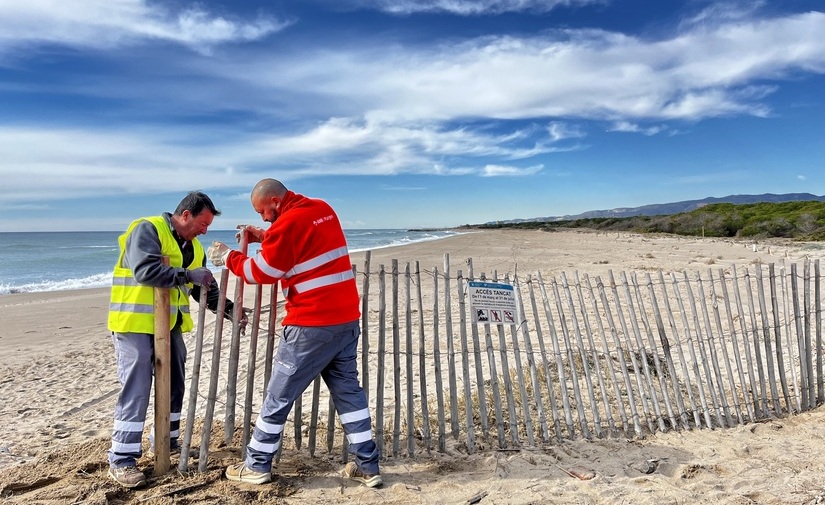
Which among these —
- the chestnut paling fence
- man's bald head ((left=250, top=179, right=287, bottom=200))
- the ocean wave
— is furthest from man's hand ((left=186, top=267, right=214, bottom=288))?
the ocean wave

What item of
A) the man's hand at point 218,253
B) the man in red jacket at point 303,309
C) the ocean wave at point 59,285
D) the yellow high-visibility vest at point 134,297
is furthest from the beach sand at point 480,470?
the ocean wave at point 59,285

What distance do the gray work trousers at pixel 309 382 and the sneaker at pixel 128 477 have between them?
64 cm

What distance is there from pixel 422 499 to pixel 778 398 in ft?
12.1

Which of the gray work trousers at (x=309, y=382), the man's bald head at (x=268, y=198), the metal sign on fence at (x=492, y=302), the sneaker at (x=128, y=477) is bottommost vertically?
the sneaker at (x=128, y=477)

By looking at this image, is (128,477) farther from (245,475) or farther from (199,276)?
(199,276)

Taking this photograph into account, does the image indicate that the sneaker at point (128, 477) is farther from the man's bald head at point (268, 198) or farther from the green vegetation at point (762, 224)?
the green vegetation at point (762, 224)

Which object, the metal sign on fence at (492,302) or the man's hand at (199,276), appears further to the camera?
the metal sign on fence at (492,302)

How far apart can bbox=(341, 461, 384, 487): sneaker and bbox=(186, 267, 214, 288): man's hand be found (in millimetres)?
1542

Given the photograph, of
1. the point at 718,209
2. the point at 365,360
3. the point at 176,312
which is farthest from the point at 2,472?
the point at 718,209

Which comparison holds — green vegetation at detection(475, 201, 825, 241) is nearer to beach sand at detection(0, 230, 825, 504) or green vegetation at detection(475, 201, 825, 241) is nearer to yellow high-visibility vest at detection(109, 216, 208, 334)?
beach sand at detection(0, 230, 825, 504)

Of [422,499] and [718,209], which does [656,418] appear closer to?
[422,499]

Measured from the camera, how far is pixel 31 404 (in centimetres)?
550

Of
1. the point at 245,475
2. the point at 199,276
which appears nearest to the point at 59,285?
the point at 199,276

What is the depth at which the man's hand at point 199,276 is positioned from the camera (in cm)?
359
